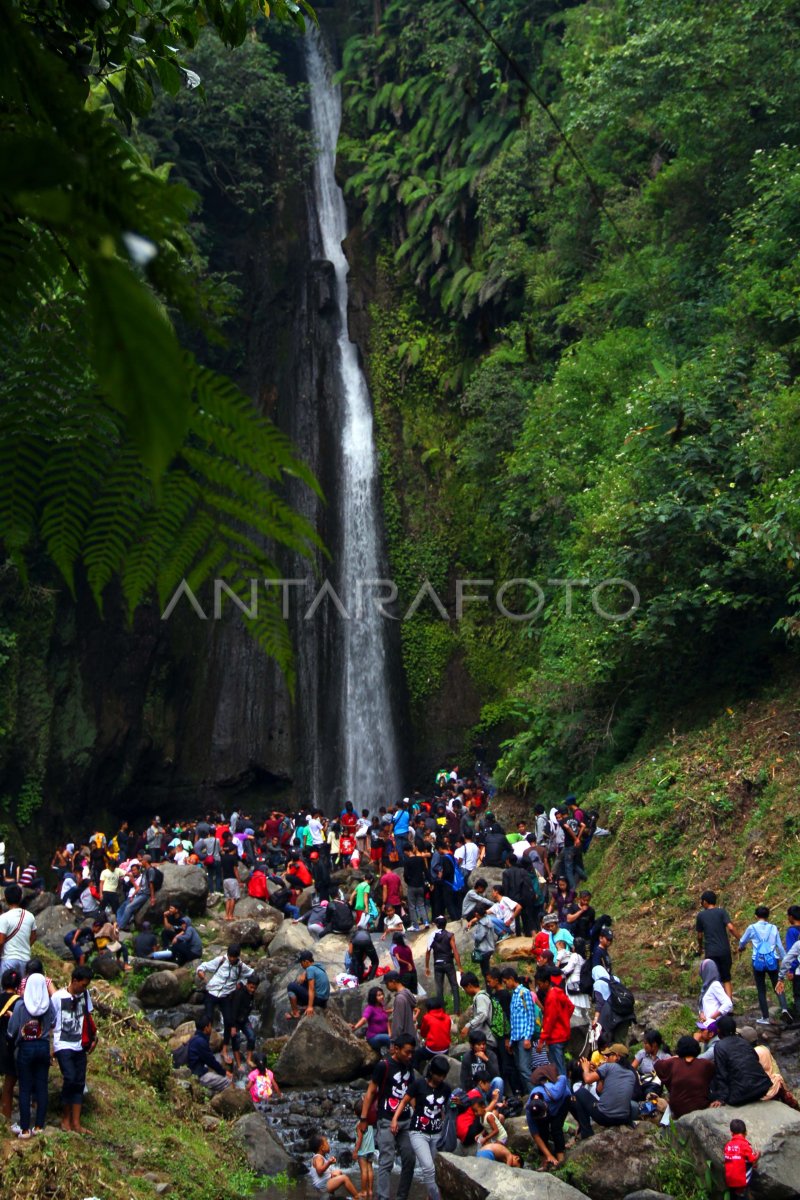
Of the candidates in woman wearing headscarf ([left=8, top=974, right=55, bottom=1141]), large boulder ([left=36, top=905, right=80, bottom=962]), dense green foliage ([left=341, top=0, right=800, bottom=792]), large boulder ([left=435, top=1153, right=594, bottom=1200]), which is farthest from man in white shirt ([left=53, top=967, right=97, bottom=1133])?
large boulder ([left=36, top=905, right=80, bottom=962])

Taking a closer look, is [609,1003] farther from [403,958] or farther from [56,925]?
[56,925]

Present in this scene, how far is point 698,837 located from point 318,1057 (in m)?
4.78

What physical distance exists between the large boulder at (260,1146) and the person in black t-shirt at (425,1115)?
156cm

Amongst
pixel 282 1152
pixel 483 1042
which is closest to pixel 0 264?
pixel 483 1042

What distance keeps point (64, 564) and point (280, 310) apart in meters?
28.9

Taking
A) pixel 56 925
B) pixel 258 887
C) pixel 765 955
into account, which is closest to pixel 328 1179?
pixel 765 955

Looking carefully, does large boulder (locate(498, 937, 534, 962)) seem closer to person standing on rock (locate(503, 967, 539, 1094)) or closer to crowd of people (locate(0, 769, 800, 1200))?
crowd of people (locate(0, 769, 800, 1200))

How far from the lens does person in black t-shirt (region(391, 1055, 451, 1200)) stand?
6.52 metres

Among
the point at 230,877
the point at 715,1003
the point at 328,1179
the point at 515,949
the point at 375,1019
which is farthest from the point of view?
the point at 230,877

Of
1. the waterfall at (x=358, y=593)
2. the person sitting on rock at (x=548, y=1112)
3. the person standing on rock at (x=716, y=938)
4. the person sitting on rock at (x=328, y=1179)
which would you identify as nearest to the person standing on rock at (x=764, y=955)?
the person standing on rock at (x=716, y=938)

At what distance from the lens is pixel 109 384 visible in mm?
805

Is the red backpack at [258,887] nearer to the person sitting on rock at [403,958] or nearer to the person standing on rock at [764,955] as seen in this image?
the person sitting on rock at [403,958]

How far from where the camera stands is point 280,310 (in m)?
29.0

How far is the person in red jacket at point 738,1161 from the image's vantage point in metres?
5.72
